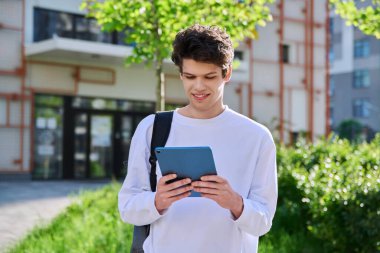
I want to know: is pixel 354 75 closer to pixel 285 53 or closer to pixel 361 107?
pixel 361 107

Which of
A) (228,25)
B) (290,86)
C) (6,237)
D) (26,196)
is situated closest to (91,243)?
(6,237)

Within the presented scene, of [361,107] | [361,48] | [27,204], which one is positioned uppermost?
[361,48]

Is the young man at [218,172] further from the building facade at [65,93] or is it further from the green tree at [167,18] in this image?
the building facade at [65,93]

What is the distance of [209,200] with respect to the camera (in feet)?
8.01

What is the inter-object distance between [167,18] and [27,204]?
5316mm

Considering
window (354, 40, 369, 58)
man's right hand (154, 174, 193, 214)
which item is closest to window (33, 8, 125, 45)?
man's right hand (154, 174, 193, 214)

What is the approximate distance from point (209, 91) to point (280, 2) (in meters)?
24.0

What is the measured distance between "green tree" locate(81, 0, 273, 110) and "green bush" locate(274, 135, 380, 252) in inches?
81.8

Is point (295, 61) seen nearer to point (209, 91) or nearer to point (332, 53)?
point (209, 91)

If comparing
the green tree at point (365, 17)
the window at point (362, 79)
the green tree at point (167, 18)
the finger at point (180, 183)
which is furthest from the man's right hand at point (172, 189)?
the window at point (362, 79)

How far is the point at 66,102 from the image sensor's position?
1978 centimetres

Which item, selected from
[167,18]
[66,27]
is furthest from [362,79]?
[167,18]

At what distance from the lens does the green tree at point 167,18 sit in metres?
8.28

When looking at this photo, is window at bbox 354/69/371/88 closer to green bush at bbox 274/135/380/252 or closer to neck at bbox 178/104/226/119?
green bush at bbox 274/135/380/252
